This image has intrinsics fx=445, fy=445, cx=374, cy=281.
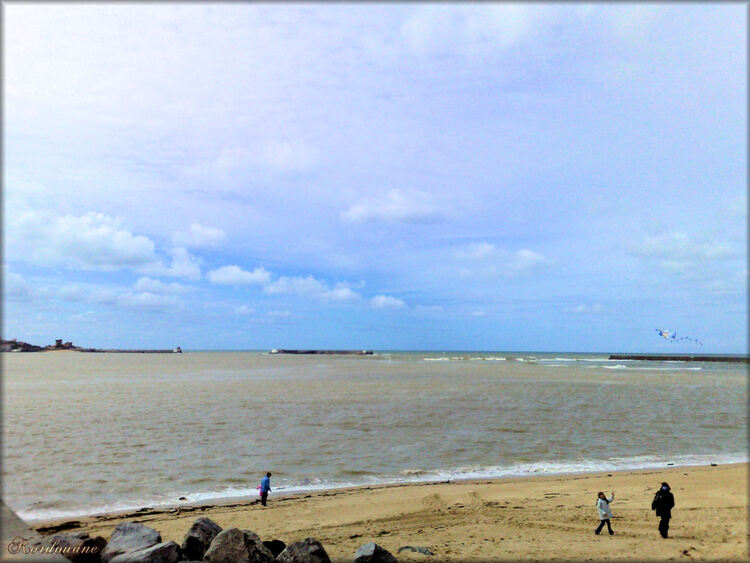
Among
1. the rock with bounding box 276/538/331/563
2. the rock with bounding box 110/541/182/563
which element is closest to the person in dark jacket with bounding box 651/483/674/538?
the rock with bounding box 276/538/331/563

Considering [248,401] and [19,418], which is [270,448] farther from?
[19,418]

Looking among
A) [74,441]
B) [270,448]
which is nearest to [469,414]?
[270,448]

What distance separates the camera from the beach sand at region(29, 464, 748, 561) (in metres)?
10.5

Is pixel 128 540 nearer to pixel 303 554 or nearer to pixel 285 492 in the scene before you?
pixel 303 554

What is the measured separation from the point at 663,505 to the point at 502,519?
4080 mm

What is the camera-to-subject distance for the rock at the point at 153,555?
8219 millimetres

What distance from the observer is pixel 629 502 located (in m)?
13.9

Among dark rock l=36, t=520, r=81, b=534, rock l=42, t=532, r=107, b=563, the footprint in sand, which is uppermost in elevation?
rock l=42, t=532, r=107, b=563

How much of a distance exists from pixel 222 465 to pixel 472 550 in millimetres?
12633

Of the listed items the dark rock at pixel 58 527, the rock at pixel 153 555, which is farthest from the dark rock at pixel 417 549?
the dark rock at pixel 58 527

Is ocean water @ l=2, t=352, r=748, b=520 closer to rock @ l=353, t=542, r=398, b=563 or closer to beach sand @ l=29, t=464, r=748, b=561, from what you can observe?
beach sand @ l=29, t=464, r=748, b=561

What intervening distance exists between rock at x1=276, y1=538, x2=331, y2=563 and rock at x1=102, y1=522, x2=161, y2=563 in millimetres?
2683

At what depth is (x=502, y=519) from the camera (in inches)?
499

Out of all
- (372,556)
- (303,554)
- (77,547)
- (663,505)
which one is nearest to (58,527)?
(77,547)
